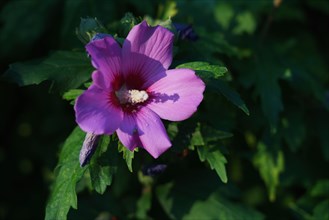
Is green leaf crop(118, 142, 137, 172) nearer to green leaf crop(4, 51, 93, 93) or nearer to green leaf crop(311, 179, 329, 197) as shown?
green leaf crop(4, 51, 93, 93)

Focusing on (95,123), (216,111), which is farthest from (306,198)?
(95,123)

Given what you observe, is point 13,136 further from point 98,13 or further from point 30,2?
point 98,13

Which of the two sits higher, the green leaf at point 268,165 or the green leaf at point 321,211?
the green leaf at point 268,165

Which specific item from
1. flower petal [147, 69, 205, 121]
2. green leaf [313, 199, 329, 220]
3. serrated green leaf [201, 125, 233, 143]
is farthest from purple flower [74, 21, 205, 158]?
green leaf [313, 199, 329, 220]

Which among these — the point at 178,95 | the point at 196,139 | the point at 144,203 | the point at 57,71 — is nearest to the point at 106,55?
the point at 178,95

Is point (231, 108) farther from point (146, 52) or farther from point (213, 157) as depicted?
point (146, 52)

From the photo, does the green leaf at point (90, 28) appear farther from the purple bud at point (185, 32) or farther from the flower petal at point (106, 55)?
the purple bud at point (185, 32)

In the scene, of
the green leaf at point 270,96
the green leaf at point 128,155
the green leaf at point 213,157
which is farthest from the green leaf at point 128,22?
the green leaf at point 270,96
